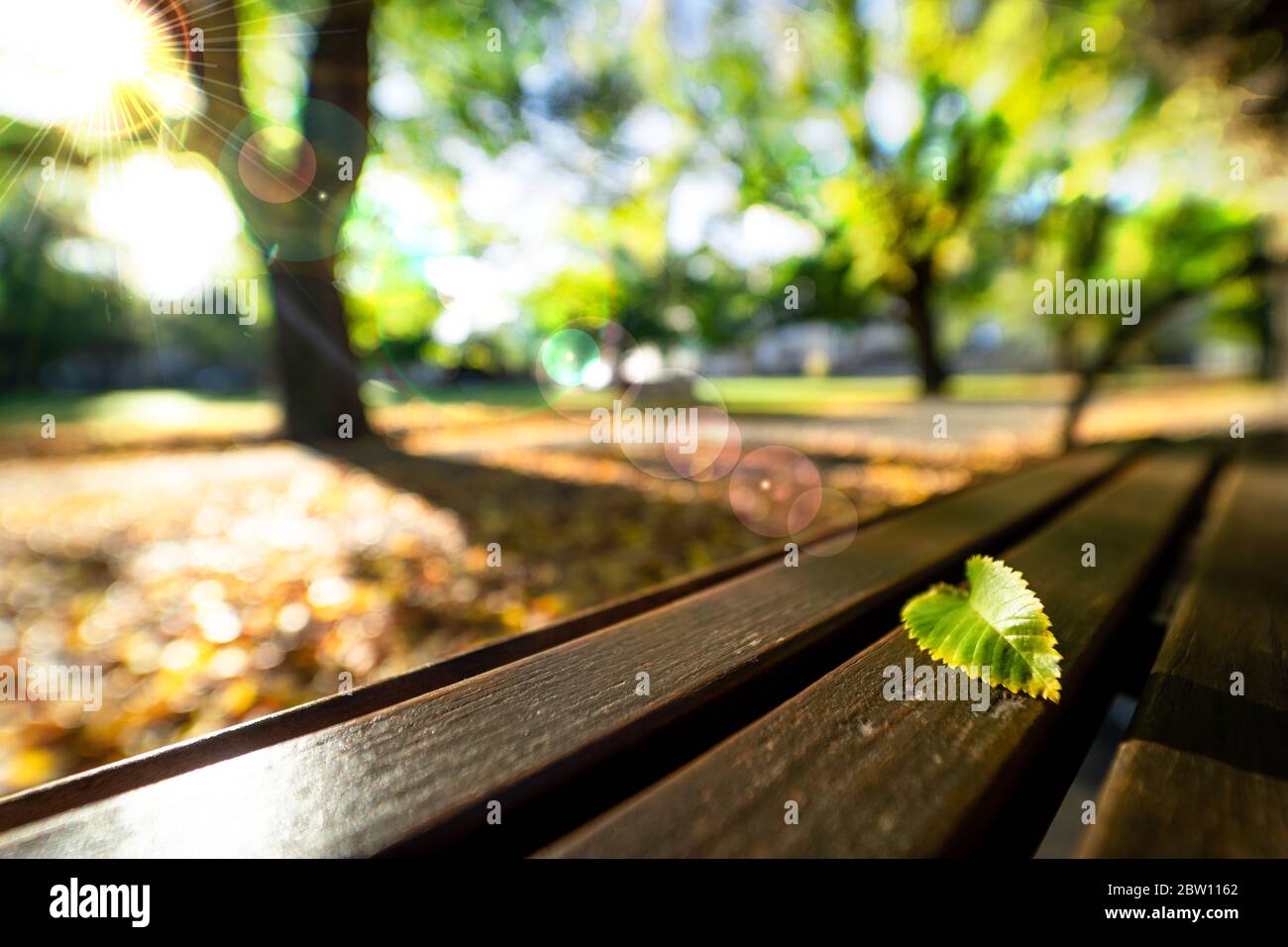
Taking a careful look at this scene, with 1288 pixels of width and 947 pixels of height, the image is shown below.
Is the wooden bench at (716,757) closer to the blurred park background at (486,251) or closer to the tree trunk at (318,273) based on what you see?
the blurred park background at (486,251)

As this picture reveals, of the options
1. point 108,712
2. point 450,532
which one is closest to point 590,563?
point 450,532

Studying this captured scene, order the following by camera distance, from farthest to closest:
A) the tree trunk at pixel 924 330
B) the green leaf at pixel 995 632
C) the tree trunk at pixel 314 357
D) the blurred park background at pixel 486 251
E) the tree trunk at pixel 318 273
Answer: the tree trunk at pixel 924 330
the tree trunk at pixel 314 357
the tree trunk at pixel 318 273
the blurred park background at pixel 486 251
the green leaf at pixel 995 632

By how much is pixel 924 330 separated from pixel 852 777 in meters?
19.5

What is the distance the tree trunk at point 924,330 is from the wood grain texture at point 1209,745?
17998mm

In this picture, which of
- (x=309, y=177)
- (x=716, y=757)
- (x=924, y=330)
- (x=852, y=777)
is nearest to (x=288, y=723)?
(x=716, y=757)

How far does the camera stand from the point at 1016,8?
830cm

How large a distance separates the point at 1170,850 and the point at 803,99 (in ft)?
42.6

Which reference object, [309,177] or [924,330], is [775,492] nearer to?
[309,177]

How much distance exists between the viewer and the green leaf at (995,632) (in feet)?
2.37

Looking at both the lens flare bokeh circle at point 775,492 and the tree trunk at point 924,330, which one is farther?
the tree trunk at point 924,330

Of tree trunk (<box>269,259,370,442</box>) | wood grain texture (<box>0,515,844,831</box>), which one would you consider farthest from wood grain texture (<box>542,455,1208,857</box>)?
tree trunk (<box>269,259,370,442</box>)

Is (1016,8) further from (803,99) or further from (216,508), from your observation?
(216,508)

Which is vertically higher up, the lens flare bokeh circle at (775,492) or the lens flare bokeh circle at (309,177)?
the lens flare bokeh circle at (309,177)

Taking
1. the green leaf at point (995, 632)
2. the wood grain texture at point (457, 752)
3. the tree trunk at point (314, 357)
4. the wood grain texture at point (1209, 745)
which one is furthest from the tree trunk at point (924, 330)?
the wood grain texture at point (457, 752)
